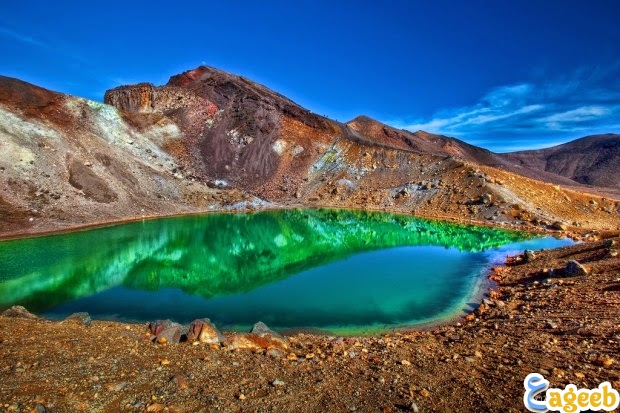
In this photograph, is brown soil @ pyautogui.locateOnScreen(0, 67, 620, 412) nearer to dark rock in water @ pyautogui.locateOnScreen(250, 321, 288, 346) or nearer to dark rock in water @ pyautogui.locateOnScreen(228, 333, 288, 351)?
dark rock in water @ pyautogui.locateOnScreen(228, 333, 288, 351)

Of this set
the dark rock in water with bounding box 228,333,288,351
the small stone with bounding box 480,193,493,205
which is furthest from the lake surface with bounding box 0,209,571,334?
the small stone with bounding box 480,193,493,205

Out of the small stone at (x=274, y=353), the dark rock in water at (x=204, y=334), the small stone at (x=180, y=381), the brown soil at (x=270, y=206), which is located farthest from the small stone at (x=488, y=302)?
the small stone at (x=180, y=381)

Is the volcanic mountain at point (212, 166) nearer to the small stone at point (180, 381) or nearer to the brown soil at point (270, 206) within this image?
the brown soil at point (270, 206)

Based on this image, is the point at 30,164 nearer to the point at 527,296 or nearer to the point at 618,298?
the point at 527,296

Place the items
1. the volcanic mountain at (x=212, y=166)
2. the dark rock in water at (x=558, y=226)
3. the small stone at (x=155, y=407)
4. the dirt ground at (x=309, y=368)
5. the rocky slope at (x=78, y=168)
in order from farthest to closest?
the volcanic mountain at (x=212, y=166) < the dark rock in water at (x=558, y=226) < the rocky slope at (x=78, y=168) < the dirt ground at (x=309, y=368) < the small stone at (x=155, y=407)

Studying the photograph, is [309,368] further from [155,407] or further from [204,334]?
[155,407]

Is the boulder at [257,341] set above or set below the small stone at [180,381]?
below

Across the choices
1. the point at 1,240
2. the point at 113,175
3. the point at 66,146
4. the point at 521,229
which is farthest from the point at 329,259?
the point at 66,146
